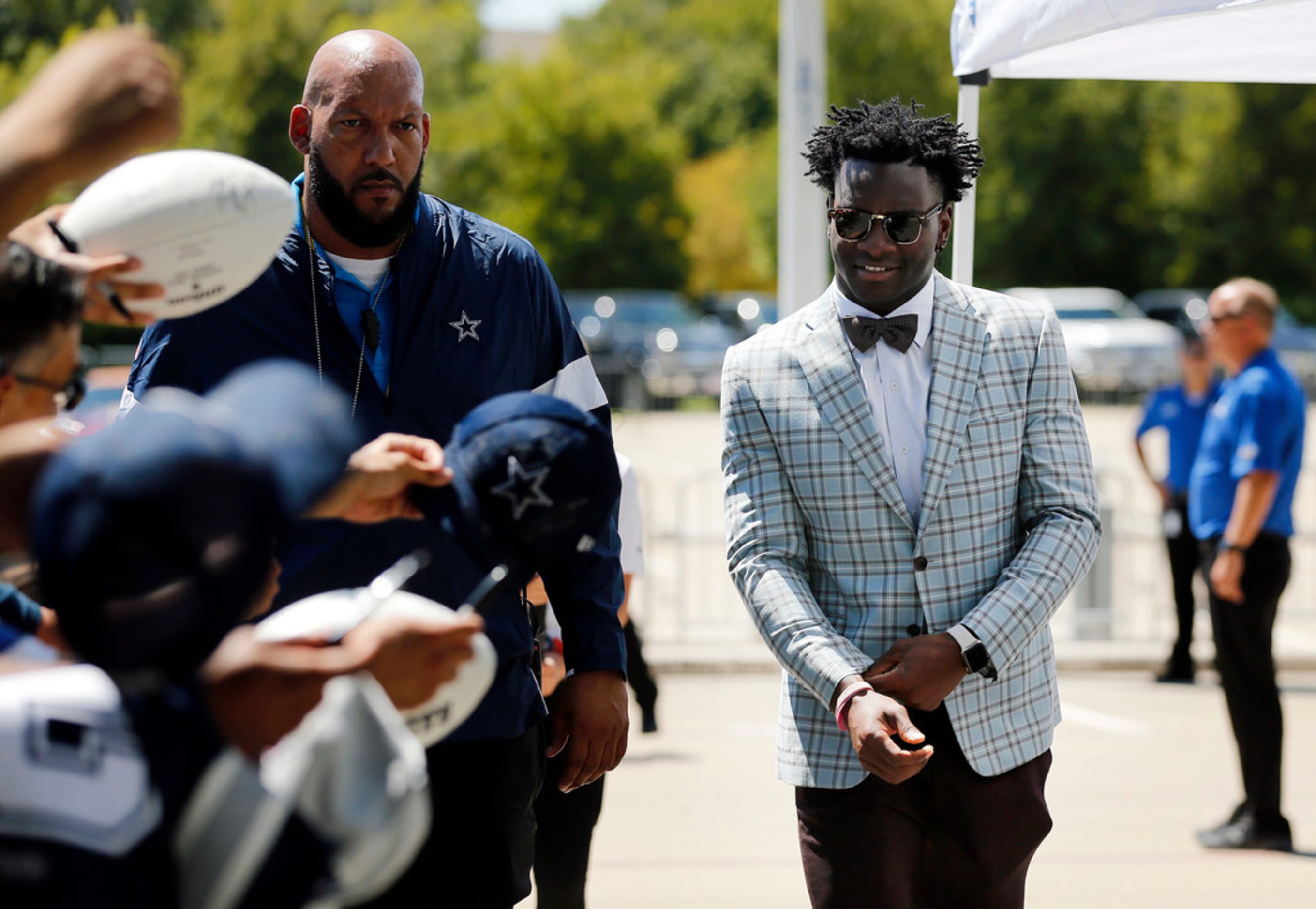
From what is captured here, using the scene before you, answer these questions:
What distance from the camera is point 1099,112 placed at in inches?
Answer: 1673

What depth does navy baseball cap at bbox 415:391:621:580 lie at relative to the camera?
2.03 meters

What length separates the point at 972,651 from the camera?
120 inches

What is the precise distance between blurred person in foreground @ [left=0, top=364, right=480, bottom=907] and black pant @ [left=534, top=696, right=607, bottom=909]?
7.88ft

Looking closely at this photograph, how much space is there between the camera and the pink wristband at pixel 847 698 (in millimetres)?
2969

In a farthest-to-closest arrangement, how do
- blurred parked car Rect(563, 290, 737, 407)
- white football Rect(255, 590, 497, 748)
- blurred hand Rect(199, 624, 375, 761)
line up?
blurred parked car Rect(563, 290, 737, 407) < white football Rect(255, 590, 497, 748) < blurred hand Rect(199, 624, 375, 761)

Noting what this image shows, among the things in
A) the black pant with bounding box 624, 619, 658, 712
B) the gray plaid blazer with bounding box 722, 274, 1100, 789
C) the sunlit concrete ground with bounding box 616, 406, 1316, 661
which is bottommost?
the sunlit concrete ground with bounding box 616, 406, 1316, 661

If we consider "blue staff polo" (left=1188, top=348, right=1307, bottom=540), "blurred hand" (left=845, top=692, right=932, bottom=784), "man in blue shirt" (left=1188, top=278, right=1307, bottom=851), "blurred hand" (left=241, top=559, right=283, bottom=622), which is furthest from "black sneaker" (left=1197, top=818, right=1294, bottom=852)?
"blurred hand" (left=241, top=559, right=283, bottom=622)

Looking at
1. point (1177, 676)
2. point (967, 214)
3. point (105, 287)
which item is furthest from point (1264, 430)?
point (105, 287)

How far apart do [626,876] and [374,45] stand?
3765 mm

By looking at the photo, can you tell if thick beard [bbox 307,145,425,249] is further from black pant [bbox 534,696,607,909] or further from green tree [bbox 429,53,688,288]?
green tree [bbox 429,53,688,288]

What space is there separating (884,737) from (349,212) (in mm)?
1458

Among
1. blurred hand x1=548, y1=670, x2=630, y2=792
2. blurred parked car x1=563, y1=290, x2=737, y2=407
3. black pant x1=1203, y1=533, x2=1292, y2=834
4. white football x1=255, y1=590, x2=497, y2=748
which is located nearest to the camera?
white football x1=255, y1=590, x2=497, y2=748

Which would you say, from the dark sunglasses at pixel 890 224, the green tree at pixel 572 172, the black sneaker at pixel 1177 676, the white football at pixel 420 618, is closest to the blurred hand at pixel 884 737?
the dark sunglasses at pixel 890 224

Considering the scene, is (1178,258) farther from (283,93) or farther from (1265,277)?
(283,93)
